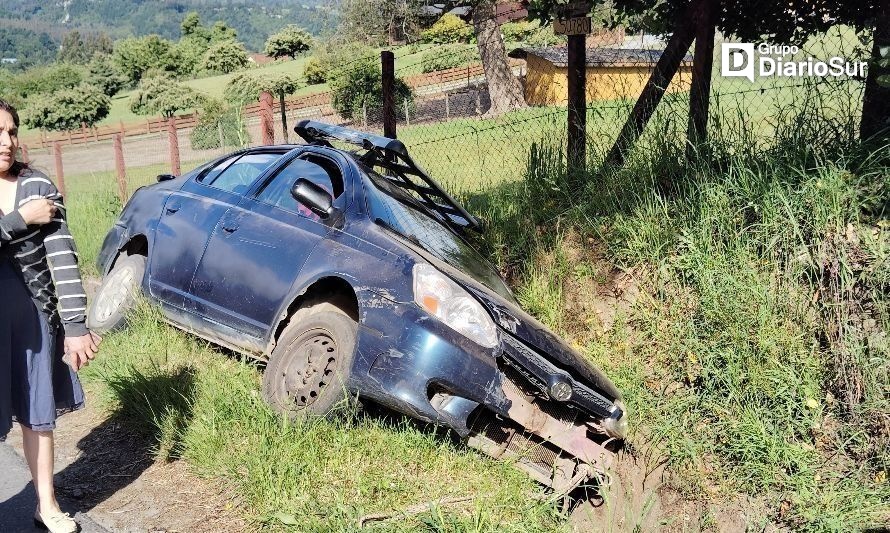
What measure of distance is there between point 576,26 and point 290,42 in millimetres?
87201

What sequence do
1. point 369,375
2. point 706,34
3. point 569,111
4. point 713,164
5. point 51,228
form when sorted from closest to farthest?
point 51,228 < point 369,375 < point 713,164 < point 706,34 < point 569,111

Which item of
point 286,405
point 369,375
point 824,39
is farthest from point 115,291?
→ point 824,39

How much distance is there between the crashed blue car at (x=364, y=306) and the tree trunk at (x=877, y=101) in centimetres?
258

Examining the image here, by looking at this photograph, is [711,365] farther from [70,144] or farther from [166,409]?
[70,144]

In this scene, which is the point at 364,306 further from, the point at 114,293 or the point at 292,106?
the point at 292,106

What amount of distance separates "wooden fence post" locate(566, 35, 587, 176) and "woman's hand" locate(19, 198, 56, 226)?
4420mm

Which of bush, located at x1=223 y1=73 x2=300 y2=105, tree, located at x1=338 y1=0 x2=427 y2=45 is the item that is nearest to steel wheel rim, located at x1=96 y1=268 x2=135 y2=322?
tree, located at x1=338 y1=0 x2=427 y2=45

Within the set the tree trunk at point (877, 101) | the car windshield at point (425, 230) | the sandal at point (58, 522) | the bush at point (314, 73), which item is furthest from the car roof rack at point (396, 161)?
the bush at point (314, 73)

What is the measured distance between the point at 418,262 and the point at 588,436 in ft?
4.57

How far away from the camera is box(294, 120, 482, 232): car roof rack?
621 centimetres

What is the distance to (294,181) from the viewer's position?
18.8 feet

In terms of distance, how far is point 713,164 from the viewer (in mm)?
6219

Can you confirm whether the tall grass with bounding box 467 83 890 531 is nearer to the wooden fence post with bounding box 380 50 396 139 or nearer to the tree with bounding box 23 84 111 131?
the wooden fence post with bounding box 380 50 396 139

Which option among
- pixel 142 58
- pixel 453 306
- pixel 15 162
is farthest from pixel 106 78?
pixel 453 306
